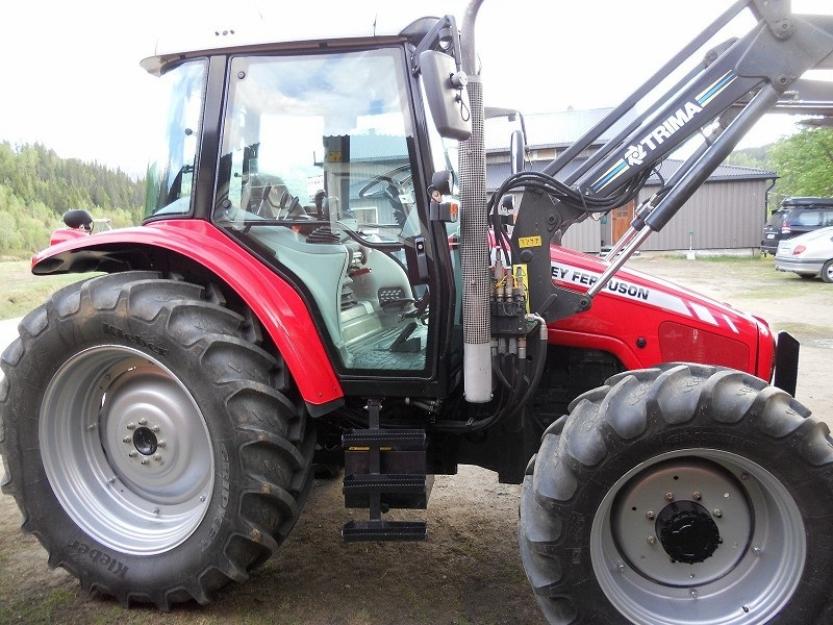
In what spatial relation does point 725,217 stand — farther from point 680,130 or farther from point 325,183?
point 325,183

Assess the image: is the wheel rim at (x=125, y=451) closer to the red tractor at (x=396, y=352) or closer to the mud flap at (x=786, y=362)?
the red tractor at (x=396, y=352)

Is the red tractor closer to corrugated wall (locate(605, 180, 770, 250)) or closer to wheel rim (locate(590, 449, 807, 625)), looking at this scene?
wheel rim (locate(590, 449, 807, 625))

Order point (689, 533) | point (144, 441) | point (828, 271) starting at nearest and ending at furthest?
point (689, 533), point (144, 441), point (828, 271)

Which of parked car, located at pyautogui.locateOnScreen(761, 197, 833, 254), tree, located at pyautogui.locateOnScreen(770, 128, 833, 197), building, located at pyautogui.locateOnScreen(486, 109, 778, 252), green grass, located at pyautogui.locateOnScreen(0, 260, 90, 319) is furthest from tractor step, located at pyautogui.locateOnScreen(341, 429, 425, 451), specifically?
tree, located at pyautogui.locateOnScreen(770, 128, 833, 197)

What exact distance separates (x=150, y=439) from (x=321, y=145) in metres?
1.46

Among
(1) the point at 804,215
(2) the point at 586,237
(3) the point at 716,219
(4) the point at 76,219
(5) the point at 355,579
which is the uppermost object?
Answer: (3) the point at 716,219

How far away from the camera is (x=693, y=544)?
91.7 inches

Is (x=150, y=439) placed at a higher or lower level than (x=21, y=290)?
→ lower

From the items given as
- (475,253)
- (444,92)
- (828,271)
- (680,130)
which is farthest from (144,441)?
(828,271)

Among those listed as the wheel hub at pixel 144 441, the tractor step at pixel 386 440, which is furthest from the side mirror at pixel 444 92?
the wheel hub at pixel 144 441

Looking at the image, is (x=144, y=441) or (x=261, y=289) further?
(x=144, y=441)

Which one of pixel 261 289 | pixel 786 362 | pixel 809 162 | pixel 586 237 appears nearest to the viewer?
pixel 261 289

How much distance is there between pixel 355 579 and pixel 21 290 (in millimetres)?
12047

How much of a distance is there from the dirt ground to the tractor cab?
3.18ft
